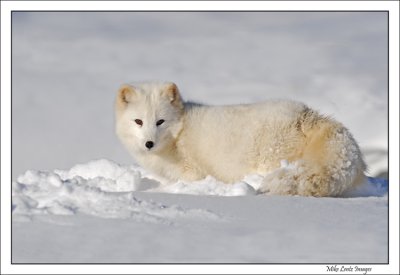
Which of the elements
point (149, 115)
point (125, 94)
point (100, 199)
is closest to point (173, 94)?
point (149, 115)

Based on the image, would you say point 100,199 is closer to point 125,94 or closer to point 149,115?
point 149,115

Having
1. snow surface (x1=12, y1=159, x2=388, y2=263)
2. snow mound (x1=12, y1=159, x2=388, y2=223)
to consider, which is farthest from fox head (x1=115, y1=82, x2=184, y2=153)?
snow surface (x1=12, y1=159, x2=388, y2=263)

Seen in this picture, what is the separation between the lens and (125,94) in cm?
657

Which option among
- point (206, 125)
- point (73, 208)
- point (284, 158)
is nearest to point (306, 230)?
point (73, 208)

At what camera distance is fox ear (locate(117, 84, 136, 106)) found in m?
6.52

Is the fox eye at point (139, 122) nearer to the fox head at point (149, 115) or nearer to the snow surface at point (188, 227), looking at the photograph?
the fox head at point (149, 115)

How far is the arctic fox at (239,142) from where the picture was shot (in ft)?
18.4

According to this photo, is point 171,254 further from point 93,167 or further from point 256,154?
point 93,167

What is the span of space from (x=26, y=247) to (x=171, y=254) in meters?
0.76

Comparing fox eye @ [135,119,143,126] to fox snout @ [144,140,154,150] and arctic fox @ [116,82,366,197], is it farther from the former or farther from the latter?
fox snout @ [144,140,154,150]

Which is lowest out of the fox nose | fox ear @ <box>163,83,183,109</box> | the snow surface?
the snow surface

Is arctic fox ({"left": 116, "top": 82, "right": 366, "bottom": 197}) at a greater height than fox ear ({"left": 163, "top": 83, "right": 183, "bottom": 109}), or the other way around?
fox ear ({"left": 163, "top": 83, "right": 183, "bottom": 109})

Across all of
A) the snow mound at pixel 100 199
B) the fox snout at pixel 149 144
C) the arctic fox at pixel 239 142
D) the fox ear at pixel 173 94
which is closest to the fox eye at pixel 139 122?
the arctic fox at pixel 239 142

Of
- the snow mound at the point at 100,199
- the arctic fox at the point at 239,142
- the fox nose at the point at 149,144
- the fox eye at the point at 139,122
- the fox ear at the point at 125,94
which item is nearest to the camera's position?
the snow mound at the point at 100,199
